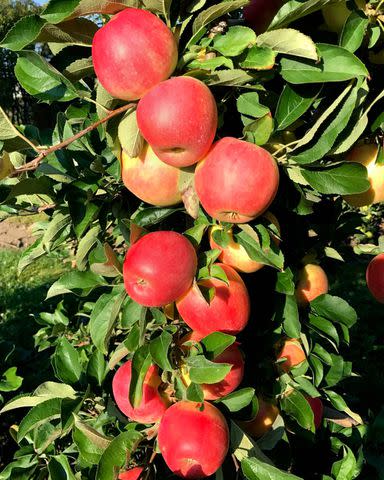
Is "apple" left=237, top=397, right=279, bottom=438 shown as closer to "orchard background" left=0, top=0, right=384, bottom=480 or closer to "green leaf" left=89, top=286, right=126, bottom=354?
"orchard background" left=0, top=0, right=384, bottom=480

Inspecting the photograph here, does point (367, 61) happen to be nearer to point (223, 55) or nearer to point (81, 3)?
point (223, 55)

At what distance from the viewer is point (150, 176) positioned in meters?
0.89

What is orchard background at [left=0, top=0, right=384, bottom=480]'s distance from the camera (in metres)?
0.84

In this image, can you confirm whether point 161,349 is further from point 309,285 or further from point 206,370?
point 309,285

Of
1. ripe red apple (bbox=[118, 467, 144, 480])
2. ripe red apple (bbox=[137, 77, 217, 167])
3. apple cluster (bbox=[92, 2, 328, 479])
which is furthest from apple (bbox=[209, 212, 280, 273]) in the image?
ripe red apple (bbox=[118, 467, 144, 480])

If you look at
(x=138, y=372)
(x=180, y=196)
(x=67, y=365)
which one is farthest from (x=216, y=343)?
(x=67, y=365)

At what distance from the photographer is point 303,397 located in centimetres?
→ 120

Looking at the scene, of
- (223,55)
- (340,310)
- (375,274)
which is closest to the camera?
(223,55)

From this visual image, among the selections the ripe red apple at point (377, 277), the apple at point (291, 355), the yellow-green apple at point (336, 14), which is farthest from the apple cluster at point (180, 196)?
the ripe red apple at point (377, 277)

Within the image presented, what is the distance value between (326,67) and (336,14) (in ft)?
Answer: 0.67

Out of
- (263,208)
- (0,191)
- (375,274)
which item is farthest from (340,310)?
(0,191)

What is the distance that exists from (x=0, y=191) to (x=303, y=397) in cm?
83

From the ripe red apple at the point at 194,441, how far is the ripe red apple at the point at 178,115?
523 millimetres

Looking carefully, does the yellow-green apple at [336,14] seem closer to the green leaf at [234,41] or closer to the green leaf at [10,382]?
the green leaf at [234,41]
